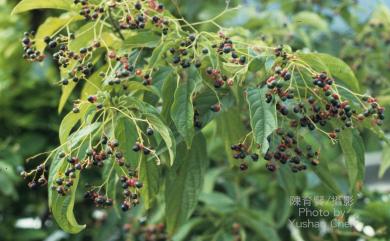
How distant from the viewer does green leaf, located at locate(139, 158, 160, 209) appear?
69.8 inches

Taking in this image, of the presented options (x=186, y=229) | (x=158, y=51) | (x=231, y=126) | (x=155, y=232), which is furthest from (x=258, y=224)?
(x=158, y=51)

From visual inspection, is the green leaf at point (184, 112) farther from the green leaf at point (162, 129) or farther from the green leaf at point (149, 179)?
the green leaf at point (149, 179)

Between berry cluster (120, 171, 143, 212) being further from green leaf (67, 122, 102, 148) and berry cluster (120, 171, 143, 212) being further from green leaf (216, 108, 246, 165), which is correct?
green leaf (216, 108, 246, 165)

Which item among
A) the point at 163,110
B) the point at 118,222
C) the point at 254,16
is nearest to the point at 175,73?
the point at 163,110

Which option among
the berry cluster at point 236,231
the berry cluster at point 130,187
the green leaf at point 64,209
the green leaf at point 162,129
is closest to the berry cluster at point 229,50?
the green leaf at point 162,129

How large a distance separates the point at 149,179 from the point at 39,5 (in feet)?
1.81

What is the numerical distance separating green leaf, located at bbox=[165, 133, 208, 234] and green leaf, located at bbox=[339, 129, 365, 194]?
40 centimetres

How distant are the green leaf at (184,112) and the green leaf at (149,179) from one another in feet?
0.51

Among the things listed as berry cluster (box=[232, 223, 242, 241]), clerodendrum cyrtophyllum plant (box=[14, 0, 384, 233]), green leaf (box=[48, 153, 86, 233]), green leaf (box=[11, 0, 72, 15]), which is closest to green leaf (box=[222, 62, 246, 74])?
clerodendrum cyrtophyllum plant (box=[14, 0, 384, 233])

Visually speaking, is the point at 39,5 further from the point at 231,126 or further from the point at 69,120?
the point at 231,126

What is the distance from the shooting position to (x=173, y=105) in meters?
1.67

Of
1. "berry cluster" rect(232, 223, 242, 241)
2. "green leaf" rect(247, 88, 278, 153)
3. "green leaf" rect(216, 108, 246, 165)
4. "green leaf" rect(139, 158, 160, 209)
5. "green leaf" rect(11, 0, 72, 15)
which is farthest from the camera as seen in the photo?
"berry cluster" rect(232, 223, 242, 241)

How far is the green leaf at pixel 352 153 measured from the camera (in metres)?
1.72

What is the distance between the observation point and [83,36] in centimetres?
195
